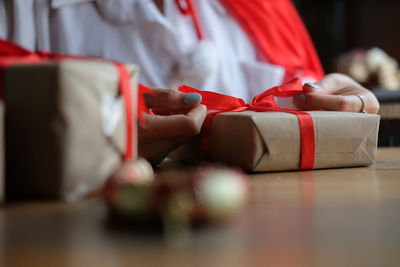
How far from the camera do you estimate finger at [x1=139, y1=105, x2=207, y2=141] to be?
0.52 m

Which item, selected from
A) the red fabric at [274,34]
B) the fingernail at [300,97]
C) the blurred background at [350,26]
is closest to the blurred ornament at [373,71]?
the blurred background at [350,26]

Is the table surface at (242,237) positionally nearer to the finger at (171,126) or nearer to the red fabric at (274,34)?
the finger at (171,126)

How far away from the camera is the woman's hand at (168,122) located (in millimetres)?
521

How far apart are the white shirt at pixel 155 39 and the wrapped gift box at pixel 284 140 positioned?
0.50 metres

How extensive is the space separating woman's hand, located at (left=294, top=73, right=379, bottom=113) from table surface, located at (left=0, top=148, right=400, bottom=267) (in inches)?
9.3

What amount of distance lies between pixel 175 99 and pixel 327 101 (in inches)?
8.7

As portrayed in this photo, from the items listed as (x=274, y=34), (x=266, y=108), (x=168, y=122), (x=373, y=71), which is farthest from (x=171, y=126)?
(x=373, y=71)

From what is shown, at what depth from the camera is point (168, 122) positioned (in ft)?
1.70

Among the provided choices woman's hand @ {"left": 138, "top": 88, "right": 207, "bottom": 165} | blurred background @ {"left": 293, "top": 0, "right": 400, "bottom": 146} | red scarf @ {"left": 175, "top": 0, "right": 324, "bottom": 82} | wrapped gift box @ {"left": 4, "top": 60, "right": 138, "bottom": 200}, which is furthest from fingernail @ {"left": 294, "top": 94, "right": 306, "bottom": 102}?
blurred background @ {"left": 293, "top": 0, "right": 400, "bottom": 146}

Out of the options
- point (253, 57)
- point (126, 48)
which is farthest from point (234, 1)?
point (126, 48)

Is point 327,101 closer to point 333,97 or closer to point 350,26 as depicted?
point 333,97

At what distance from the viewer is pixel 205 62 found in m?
1.02

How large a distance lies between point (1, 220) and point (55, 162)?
0.06 metres

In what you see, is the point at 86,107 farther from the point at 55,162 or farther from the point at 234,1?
the point at 234,1
